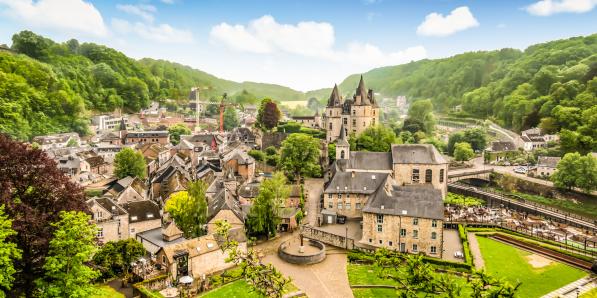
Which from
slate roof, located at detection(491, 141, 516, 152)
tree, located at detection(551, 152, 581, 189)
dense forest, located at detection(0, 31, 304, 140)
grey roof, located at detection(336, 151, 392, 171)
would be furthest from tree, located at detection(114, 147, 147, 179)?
slate roof, located at detection(491, 141, 516, 152)

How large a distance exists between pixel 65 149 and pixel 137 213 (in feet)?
108

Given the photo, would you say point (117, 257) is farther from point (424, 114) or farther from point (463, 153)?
point (424, 114)

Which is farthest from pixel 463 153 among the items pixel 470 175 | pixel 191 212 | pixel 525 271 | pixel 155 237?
pixel 155 237

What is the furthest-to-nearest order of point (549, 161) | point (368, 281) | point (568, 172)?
point (549, 161) < point (568, 172) < point (368, 281)

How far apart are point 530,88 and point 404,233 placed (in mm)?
90966

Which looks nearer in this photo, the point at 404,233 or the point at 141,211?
the point at 404,233

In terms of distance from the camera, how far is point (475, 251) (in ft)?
119

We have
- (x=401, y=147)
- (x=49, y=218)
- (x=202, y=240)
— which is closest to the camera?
(x=49, y=218)

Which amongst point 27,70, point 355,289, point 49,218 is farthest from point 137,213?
point 27,70

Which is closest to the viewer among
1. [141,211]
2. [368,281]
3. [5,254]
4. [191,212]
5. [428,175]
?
[5,254]

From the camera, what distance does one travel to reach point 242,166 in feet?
182

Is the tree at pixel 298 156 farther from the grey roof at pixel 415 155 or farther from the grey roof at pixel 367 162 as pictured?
the grey roof at pixel 415 155

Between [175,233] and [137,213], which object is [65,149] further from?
[175,233]

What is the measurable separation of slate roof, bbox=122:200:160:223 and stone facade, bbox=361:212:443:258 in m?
19.8
